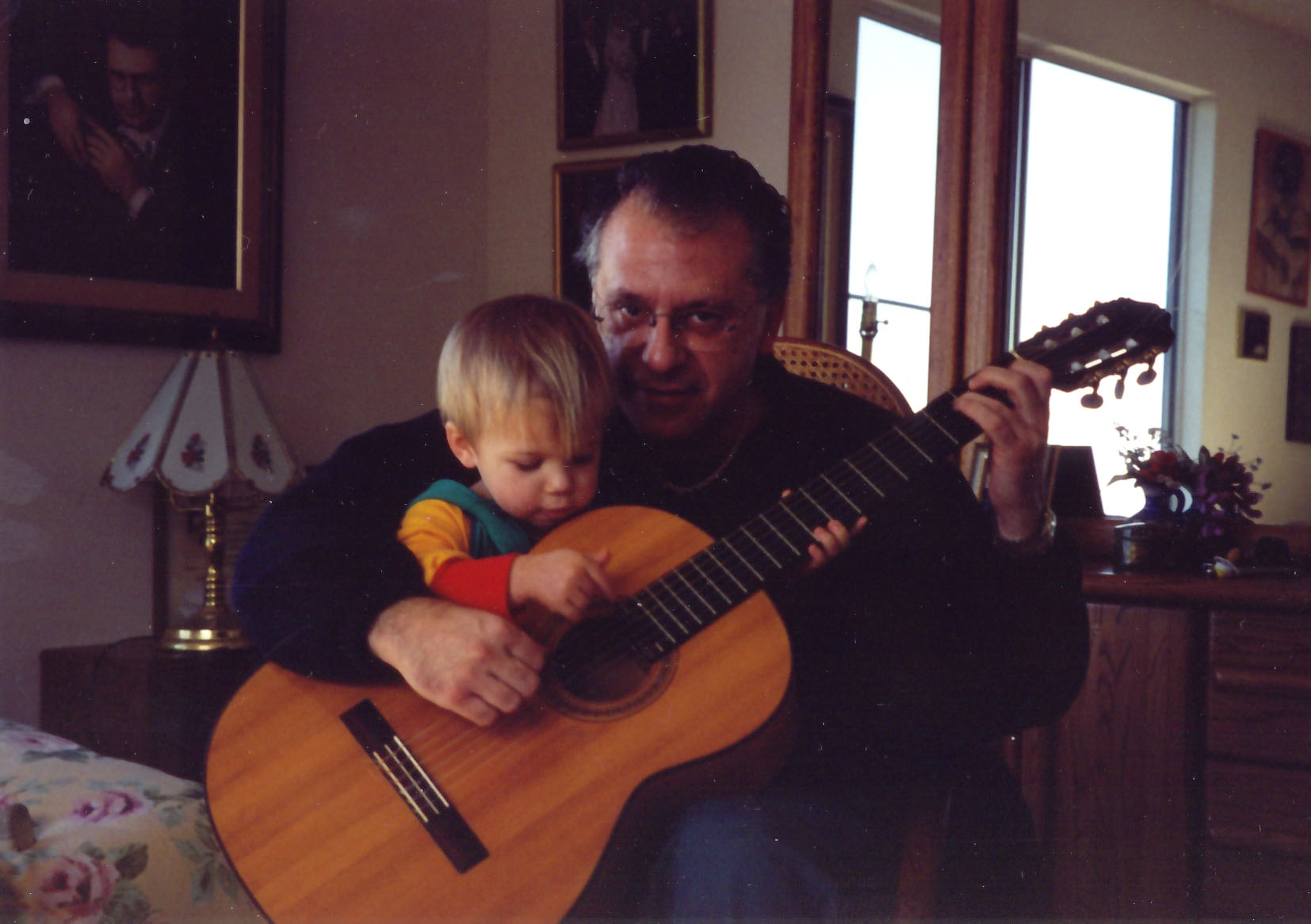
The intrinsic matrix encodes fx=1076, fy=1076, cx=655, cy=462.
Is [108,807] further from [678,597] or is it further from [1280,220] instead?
[1280,220]

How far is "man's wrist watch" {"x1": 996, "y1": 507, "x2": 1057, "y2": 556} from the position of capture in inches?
38.3

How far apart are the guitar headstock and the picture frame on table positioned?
1389mm

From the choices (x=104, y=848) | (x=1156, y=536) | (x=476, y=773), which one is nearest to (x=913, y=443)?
(x=476, y=773)

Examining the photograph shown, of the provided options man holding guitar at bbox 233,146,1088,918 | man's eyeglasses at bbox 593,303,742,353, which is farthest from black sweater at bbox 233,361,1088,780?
man's eyeglasses at bbox 593,303,742,353

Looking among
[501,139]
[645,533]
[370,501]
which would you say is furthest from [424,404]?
[645,533]

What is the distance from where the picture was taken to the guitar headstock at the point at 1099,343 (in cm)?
100

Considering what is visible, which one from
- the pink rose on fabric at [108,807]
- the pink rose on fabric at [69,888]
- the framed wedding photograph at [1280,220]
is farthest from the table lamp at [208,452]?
A: the framed wedding photograph at [1280,220]

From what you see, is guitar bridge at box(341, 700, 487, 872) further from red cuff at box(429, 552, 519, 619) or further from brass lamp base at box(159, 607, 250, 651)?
brass lamp base at box(159, 607, 250, 651)

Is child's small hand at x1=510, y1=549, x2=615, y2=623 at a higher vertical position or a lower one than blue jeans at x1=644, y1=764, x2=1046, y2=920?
higher

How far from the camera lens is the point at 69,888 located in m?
1.02

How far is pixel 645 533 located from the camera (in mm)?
960

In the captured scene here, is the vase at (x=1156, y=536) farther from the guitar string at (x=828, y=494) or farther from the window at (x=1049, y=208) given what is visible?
the guitar string at (x=828, y=494)

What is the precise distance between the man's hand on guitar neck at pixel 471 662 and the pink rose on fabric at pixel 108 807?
0.47m

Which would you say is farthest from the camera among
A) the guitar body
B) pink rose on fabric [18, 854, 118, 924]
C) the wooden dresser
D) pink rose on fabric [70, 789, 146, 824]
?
the wooden dresser
